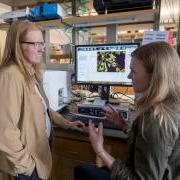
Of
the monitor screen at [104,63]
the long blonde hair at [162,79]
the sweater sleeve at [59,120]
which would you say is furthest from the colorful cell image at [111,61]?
the long blonde hair at [162,79]

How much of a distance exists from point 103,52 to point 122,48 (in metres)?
0.16

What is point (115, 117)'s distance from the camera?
1357mm

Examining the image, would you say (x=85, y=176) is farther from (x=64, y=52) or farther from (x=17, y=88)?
(x=64, y=52)

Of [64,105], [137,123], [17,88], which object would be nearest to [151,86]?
[137,123]

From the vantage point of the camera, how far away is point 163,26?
1860mm

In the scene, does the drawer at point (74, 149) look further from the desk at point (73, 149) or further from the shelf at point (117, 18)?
the shelf at point (117, 18)

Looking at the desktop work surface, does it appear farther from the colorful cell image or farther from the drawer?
the colorful cell image

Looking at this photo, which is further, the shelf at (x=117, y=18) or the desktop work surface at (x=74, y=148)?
the shelf at (x=117, y=18)

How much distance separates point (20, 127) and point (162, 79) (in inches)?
30.4

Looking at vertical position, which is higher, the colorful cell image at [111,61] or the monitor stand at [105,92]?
the colorful cell image at [111,61]

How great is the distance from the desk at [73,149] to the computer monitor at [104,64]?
53 centimetres

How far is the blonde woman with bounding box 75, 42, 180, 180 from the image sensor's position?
818 mm

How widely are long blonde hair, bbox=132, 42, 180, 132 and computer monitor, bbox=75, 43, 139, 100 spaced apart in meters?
0.72

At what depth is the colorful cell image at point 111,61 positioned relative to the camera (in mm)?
1683
